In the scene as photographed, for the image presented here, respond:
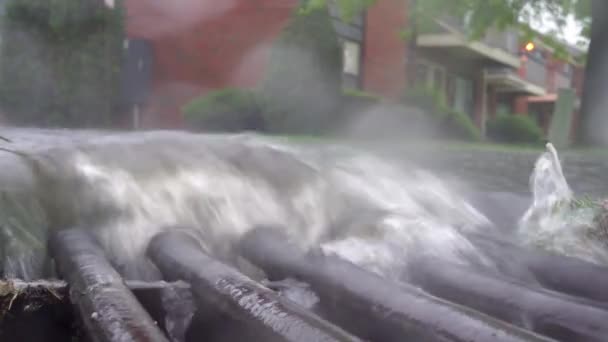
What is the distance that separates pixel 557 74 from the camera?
37.7m

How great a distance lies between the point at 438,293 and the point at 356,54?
56.7 ft

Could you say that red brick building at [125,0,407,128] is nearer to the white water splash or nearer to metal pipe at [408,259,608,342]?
the white water splash

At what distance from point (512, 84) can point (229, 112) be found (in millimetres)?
20500

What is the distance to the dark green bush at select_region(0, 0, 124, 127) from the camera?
42.4 ft

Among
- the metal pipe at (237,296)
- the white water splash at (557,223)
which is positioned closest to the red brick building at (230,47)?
the white water splash at (557,223)

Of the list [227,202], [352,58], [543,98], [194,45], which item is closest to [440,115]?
[352,58]

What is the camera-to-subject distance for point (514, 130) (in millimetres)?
21984

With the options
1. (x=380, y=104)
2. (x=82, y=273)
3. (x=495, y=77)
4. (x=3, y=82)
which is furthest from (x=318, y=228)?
(x=495, y=77)

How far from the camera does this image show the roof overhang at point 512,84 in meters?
27.6

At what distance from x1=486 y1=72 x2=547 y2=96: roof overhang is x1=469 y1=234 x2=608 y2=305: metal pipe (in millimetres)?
25270

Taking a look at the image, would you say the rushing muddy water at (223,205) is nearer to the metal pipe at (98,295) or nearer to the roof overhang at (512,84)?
the metal pipe at (98,295)

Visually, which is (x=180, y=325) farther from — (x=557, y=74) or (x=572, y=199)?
(x=557, y=74)

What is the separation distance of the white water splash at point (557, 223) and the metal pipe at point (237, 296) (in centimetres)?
159

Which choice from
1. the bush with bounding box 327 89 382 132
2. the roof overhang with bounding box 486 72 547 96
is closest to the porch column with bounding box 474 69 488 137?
the roof overhang with bounding box 486 72 547 96
